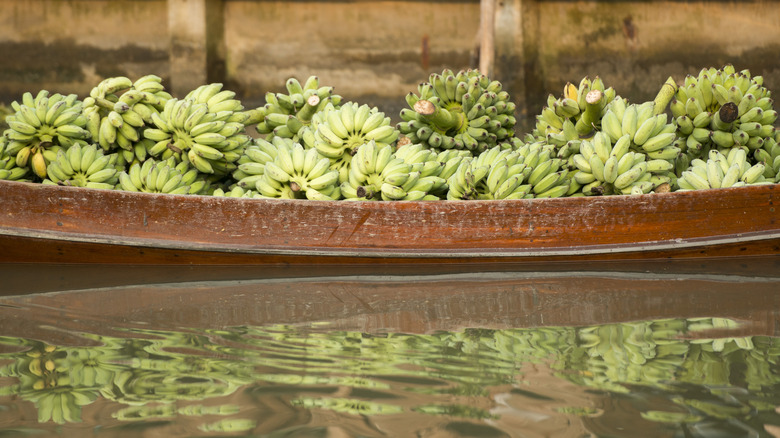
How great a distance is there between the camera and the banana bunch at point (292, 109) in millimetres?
4199

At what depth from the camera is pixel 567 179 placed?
4.02 meters

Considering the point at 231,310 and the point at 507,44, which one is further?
the point at 507,44

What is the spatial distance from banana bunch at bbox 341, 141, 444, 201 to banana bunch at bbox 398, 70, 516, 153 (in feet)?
1.03

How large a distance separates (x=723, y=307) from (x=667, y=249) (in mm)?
855

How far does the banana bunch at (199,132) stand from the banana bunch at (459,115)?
88 cm

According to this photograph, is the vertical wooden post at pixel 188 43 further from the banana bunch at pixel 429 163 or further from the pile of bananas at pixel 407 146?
the banana bunch at pixel 429 163

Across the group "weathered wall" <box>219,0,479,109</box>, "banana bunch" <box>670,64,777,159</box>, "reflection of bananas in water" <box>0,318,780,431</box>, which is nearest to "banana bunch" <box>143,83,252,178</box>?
"reflection of bananas in water" <box>0,318,780,431</box>

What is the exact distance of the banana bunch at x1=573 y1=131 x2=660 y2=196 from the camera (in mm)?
3799

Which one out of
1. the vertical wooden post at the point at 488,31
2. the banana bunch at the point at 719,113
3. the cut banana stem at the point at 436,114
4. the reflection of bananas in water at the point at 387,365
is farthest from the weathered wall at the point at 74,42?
the reflection of bananas in water at the point at 387,365

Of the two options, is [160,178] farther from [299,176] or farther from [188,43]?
[188,43]

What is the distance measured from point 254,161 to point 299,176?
0.32 m

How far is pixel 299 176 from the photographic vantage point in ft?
12.8

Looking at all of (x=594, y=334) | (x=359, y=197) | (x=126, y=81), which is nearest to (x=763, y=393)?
(x=594, y=334)

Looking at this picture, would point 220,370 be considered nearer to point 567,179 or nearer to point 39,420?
point 39,420
